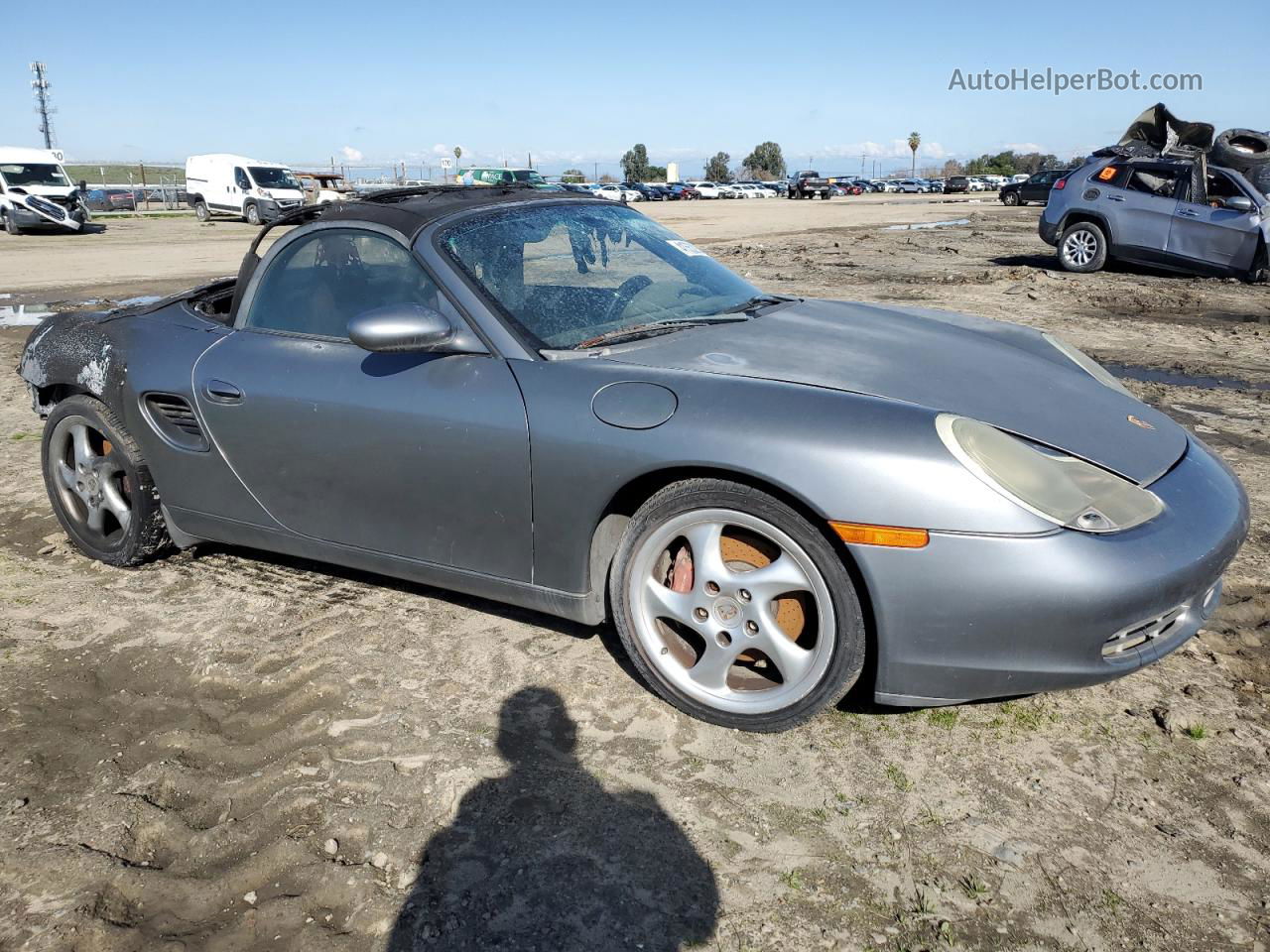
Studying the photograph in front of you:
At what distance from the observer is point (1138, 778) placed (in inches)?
99.5

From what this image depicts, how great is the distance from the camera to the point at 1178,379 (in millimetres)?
7332

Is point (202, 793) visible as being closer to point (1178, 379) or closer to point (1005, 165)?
point (1178, 379)

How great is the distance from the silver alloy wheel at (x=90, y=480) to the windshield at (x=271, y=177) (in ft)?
103

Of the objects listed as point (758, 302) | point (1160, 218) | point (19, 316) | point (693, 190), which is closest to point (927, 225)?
point (1160, 218)

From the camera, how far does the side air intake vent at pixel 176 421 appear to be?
356cm

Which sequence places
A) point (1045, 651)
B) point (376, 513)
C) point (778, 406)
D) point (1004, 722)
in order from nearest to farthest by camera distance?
point (1045, 651) → point (778, 406) → point (1004, 722) → point (376, 513)

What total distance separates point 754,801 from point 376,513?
1.53m

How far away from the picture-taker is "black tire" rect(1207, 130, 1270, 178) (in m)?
12.7

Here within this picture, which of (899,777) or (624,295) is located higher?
(624,295)

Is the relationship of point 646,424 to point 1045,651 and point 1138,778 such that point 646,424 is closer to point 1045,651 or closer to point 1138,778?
point 1045,651

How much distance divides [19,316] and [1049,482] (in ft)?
38.8

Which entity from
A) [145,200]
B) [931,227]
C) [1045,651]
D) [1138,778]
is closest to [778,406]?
[1045,651]

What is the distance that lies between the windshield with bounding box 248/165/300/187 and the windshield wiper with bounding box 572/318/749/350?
32.9 meters

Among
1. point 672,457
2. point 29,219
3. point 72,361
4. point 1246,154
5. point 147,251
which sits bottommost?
point 672,457
